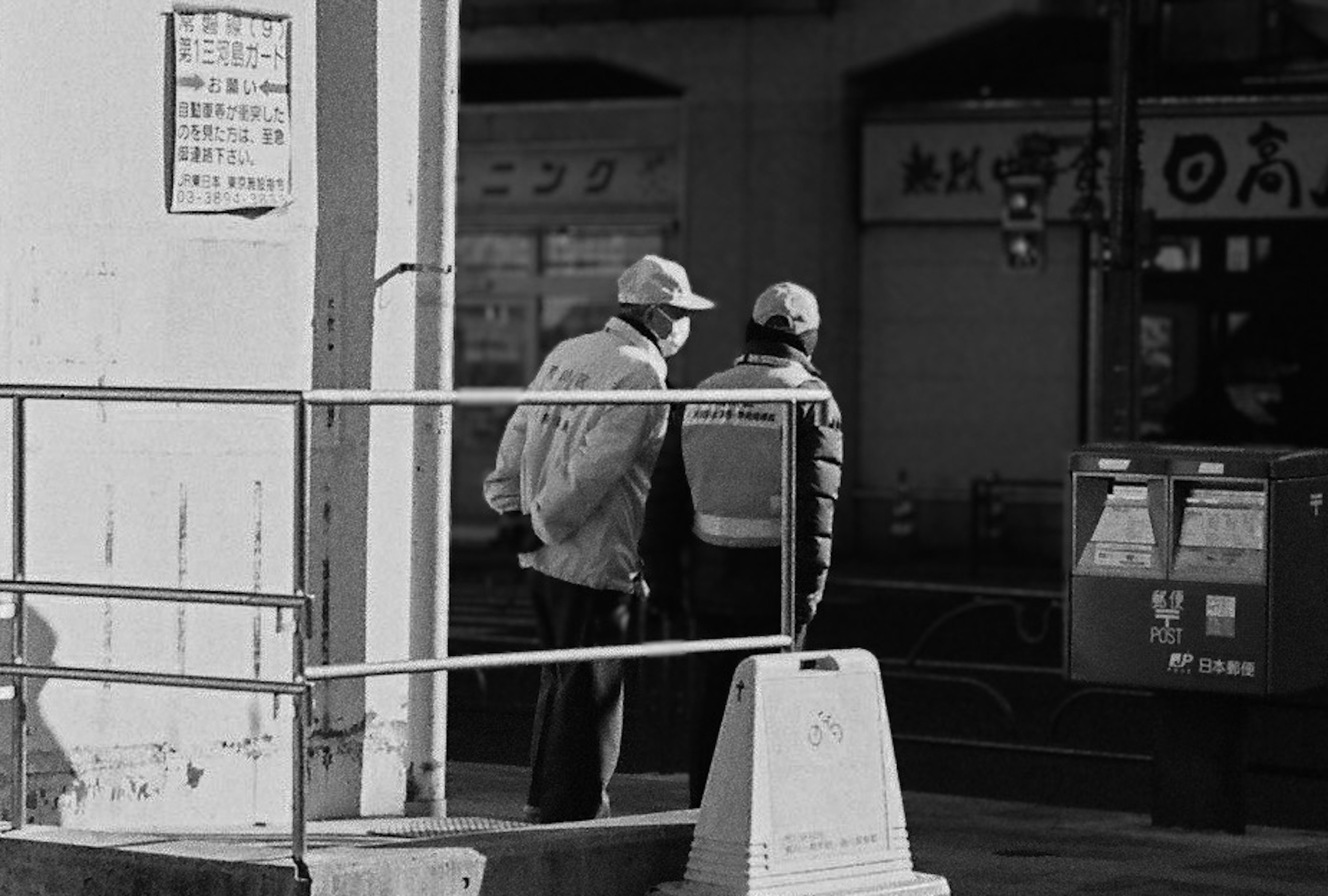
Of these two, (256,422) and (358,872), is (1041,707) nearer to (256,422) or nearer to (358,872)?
(256,422)

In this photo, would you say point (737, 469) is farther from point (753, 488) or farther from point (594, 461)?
point (594, 461)

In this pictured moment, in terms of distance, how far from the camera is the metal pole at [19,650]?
7578 mm

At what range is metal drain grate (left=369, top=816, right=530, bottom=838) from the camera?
8227 mm

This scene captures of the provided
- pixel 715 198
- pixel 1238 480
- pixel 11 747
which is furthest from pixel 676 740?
pixel 715 198

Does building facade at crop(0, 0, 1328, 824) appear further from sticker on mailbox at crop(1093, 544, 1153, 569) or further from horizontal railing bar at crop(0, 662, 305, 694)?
horizontal railing bar at crop(0, 662, 305, 694)

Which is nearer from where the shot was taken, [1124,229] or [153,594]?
[153,594]

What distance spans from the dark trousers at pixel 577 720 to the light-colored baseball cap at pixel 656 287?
0.90m

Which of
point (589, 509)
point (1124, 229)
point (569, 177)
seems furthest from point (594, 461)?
point (569, 177)

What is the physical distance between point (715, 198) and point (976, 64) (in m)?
3.28

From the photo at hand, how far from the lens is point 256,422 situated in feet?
28.9

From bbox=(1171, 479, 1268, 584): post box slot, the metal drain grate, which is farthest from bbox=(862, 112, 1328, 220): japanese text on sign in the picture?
the metal drain grate

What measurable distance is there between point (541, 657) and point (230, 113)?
2151 millimetres

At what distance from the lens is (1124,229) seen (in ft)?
70.0

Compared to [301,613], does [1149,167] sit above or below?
above
